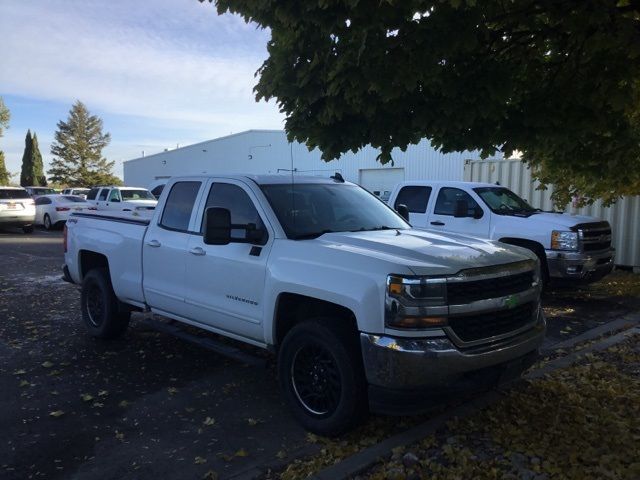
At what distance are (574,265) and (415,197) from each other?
2.95 metres

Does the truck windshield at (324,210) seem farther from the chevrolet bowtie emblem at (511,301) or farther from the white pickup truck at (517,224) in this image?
the white pickup truck at (517,224)

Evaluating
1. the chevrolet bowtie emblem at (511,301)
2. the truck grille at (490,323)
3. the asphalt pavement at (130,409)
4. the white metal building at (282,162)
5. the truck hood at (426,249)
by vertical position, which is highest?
the white metal building at (282,162)

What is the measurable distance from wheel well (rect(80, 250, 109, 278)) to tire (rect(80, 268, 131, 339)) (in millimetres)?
178

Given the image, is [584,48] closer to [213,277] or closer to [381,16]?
[381,16]

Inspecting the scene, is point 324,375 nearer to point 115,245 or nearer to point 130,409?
point 130,409

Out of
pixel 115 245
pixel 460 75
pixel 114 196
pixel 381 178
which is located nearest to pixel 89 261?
pixel 115 245

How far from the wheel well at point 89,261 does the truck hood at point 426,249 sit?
374 centimetres

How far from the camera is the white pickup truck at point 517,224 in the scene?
8586 mm

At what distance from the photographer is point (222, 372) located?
18.5 ft

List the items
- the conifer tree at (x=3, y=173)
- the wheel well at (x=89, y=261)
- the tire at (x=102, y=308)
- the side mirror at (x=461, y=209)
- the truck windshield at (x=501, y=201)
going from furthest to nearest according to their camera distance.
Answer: the conifer tree at (x=3, y=173), the truck windshield at (x=501, y=201), the side mirror at (x=461, y=209), the wheel well at (x=89, y=261), the tire at (x=102, y=308)

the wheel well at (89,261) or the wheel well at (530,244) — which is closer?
the wheel well at (89,261)

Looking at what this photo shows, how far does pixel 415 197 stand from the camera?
401 inches

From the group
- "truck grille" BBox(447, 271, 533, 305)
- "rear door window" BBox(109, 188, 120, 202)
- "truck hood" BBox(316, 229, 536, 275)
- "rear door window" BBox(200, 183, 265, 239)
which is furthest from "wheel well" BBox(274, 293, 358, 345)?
"rear door window" BBox(109, 188, 120, 202)

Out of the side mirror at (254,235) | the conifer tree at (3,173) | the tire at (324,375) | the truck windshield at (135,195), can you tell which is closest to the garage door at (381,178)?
the truck windshield at (135,195)
